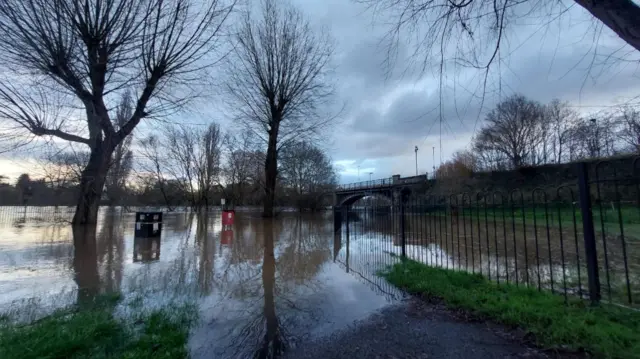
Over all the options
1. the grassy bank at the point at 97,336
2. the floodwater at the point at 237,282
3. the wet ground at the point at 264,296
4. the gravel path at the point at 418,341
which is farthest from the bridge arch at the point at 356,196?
the grassy bank at the point at 97,336

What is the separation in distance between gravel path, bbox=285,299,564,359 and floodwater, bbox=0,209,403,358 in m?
0.21

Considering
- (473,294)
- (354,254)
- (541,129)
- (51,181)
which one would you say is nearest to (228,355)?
(473,294)

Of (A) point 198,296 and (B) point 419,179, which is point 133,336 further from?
(B) point 419,179

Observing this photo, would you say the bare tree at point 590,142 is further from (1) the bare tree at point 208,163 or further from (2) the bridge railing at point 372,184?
(1) the bare tree at point 208,163

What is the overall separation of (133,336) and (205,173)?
132 ft

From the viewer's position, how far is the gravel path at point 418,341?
2.41 meters

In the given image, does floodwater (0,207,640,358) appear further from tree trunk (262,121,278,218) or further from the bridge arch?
the bridge arch

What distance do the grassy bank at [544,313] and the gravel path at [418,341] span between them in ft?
0.89

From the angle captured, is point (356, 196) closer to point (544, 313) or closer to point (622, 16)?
point (544, 313)

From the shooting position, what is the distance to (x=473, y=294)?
3.64 metres

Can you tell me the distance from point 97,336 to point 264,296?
6.66ft

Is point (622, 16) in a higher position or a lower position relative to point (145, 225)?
higher

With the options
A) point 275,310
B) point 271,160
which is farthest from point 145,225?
point 271,160

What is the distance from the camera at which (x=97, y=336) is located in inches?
99.7
